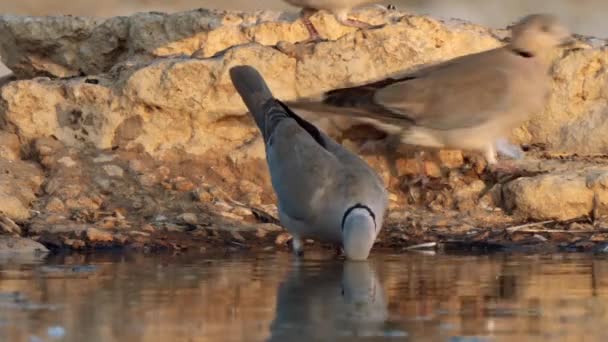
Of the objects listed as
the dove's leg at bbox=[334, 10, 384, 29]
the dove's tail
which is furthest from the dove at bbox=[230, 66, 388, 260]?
the dove's leg at bbox=[334, 10, 384, 29]

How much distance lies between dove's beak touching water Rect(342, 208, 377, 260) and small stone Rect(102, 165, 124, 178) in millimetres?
2135

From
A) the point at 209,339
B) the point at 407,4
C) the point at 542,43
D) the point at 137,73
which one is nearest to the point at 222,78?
the point at 137,73

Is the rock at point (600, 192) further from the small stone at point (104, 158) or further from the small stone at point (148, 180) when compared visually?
the small stone at point (104, 158)

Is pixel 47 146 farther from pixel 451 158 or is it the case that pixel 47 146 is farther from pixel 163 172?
pixel 451 158

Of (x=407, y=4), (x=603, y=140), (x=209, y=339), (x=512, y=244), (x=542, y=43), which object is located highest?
(x=407, y=4)

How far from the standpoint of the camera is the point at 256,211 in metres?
8.03

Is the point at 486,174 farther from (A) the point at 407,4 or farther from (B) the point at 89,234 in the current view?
(A) the point at 407,4

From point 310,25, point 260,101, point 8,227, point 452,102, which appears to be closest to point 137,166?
point 260,101

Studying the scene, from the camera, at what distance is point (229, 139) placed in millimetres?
8734

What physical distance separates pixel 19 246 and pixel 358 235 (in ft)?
5.86

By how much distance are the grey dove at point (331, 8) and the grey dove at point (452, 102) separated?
1.63ft

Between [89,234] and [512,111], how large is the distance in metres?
2.55

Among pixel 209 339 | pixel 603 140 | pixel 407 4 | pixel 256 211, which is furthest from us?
pixel 407 4

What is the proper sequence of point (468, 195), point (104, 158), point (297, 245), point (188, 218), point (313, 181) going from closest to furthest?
1. point (313, 181)
2. point (297, 245)
3. point (188, 218)
4. point (468, 195)
5. point (104, 158)
